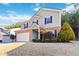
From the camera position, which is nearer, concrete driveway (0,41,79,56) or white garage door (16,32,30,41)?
concrete driveway (0,41,79,56)

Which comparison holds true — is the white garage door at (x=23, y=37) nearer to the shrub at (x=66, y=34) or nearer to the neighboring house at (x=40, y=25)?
the neighboring house at (x=40, y=25)

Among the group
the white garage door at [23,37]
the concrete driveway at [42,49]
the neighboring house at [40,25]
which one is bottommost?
the concrete driveway at [42,49]

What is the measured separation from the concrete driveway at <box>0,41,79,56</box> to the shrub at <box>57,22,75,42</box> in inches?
2.5

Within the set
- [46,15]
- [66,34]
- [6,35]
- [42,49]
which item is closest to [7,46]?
[6,35]

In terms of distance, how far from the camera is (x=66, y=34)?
3920 millimetres

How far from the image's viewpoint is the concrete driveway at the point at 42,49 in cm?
389

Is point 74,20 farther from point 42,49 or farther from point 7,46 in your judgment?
point 7,46

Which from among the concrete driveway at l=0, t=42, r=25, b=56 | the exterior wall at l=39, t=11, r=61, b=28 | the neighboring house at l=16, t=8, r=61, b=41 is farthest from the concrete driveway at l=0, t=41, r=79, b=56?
the exterior wall at l=39, t=11, r=61, b=28

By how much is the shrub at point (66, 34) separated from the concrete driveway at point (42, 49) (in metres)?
0.06

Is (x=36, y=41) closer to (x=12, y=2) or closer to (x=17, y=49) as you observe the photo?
(x=17, y=49)

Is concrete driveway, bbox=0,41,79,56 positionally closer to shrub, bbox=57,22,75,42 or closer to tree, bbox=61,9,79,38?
shrub, bbox=57,22,75,42

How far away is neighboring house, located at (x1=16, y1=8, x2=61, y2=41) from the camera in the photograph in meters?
3.94

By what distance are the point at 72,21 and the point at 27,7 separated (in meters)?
0.59

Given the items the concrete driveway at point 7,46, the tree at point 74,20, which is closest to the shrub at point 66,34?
the tree at point 74,20
